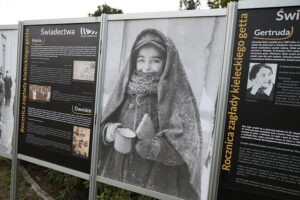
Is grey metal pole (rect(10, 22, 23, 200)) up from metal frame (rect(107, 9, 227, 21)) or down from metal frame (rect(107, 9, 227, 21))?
down

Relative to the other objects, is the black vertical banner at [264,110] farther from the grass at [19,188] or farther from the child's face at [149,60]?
the grass at [19,188]

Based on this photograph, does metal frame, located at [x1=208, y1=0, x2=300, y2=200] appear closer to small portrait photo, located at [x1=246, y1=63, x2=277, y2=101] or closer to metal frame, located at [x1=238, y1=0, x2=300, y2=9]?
metal frame, located at [x1=238, y1=0, x2=300, y2=9]

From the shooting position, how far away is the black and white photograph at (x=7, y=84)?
410 centimetres

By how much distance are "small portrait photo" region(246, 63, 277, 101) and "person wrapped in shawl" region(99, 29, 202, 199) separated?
521 millimetres

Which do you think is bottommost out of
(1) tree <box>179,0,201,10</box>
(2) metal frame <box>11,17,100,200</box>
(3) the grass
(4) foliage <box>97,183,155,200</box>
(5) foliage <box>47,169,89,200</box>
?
(3) the grass

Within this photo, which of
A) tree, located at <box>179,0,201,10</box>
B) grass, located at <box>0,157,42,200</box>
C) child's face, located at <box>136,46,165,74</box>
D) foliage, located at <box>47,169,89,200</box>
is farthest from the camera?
tree, located at <box>179,0,201,10</box>

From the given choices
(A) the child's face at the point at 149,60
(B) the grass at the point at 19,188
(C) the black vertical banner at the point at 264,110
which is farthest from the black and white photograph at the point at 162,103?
(B) the grass at the point at 19,188

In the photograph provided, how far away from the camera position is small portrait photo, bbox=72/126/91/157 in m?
3.40

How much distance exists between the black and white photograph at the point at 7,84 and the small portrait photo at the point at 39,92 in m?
0.39

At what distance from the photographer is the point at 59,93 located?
11.8ft

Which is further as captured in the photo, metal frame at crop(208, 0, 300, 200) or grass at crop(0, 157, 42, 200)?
grass at crop(0, 157, 42, 200)

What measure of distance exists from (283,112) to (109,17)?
6.38ft

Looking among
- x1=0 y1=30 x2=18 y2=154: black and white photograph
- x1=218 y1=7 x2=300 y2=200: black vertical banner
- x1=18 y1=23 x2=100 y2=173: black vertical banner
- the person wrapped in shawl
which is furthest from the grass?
x1=218 y1=7 x2=300 y2=200: black vertical banner

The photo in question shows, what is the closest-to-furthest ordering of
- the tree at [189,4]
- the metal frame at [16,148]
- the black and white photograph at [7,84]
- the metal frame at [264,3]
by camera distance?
the metal frame at [264,3] → the metal frame at [16,148] → the black and white photograph at [7,84] → the tree at [189,4]
